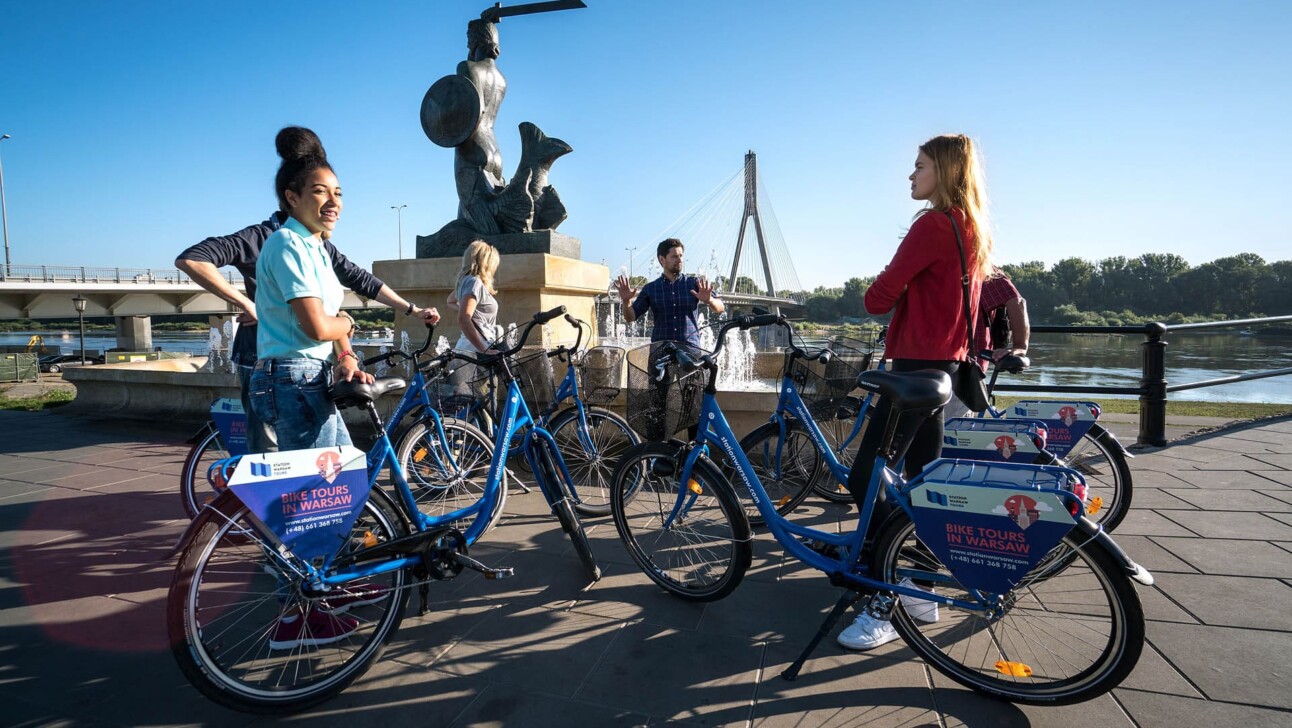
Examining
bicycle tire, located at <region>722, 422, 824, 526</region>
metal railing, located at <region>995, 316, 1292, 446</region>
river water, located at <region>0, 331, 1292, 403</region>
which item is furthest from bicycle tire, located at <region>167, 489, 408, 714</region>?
river water, located at <region>0, 331, 1292, 403</region>

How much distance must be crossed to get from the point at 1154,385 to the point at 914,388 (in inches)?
177

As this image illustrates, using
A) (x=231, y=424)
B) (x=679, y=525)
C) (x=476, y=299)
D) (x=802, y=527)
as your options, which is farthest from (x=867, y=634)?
(x=231, y=424)

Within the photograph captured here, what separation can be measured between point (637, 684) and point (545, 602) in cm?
75

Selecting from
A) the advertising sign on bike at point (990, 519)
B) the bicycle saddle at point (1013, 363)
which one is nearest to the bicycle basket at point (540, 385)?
the advertising sign on bike at point (990, 519)

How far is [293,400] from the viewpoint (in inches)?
91.9

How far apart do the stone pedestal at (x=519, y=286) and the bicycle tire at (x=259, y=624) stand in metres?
3.80

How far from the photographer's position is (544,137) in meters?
6.98

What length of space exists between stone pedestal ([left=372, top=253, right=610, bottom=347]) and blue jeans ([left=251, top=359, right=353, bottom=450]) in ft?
12.2

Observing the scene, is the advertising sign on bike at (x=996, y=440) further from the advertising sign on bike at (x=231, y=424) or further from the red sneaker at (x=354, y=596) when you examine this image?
the advertising sign on bike at (x=231, y=424)

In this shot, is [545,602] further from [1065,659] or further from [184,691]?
[1065,659]

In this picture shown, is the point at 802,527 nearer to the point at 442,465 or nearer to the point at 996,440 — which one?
the point at 996,440

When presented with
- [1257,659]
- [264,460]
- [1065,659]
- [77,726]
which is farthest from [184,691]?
[1257,659]

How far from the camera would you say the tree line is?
130 ft

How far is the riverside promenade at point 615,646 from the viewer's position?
6.69ft
